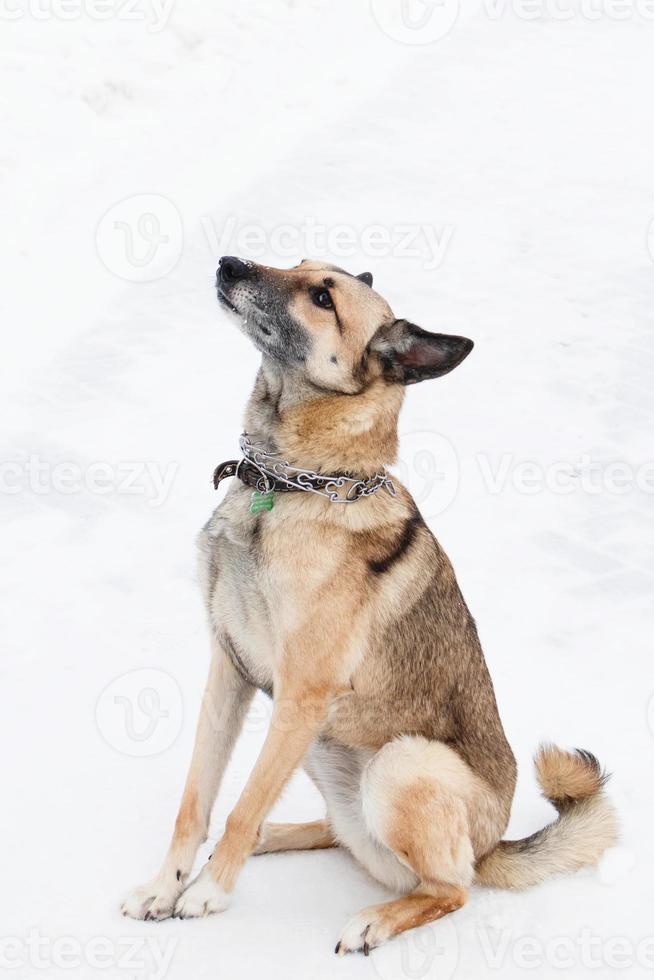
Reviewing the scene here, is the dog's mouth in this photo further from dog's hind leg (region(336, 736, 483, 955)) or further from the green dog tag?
dog's hind leg (region(336, 736, 483, 955))

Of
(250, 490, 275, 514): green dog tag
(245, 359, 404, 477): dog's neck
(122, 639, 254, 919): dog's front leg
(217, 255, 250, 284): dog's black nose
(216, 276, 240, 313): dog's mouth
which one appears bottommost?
(122, 639, 254, 919): dog's front leg

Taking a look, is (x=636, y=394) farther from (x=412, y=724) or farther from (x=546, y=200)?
(x=412, y=724)

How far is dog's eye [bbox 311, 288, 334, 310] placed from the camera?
352 cm

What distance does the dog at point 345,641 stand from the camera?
3338 mm

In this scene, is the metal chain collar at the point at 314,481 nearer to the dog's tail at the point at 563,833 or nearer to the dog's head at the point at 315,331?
the dog's head at the point at 315,331

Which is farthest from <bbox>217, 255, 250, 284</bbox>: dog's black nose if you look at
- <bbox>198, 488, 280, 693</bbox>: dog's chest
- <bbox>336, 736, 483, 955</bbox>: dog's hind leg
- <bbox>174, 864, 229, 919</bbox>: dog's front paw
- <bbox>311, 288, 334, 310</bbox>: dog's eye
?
<bbox>174, 864, 229, 919</bbox>: dog's front paw

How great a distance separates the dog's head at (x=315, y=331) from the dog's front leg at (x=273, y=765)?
3.04ft

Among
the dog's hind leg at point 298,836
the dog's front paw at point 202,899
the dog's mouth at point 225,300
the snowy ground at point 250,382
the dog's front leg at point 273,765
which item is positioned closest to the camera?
the dog's front leg at point 273,765

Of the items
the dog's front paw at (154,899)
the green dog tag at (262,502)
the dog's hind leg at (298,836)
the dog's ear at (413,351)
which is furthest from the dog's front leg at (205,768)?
the dog's ear at (413,351)

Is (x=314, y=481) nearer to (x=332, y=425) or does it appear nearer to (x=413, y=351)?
(x=332, y=425)

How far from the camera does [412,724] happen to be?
3480 mm

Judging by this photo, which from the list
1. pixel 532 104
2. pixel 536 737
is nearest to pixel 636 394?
pixel 536 737

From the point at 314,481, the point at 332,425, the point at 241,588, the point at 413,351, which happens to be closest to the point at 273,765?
the point at 241,588

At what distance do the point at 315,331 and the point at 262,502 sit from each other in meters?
0.54
